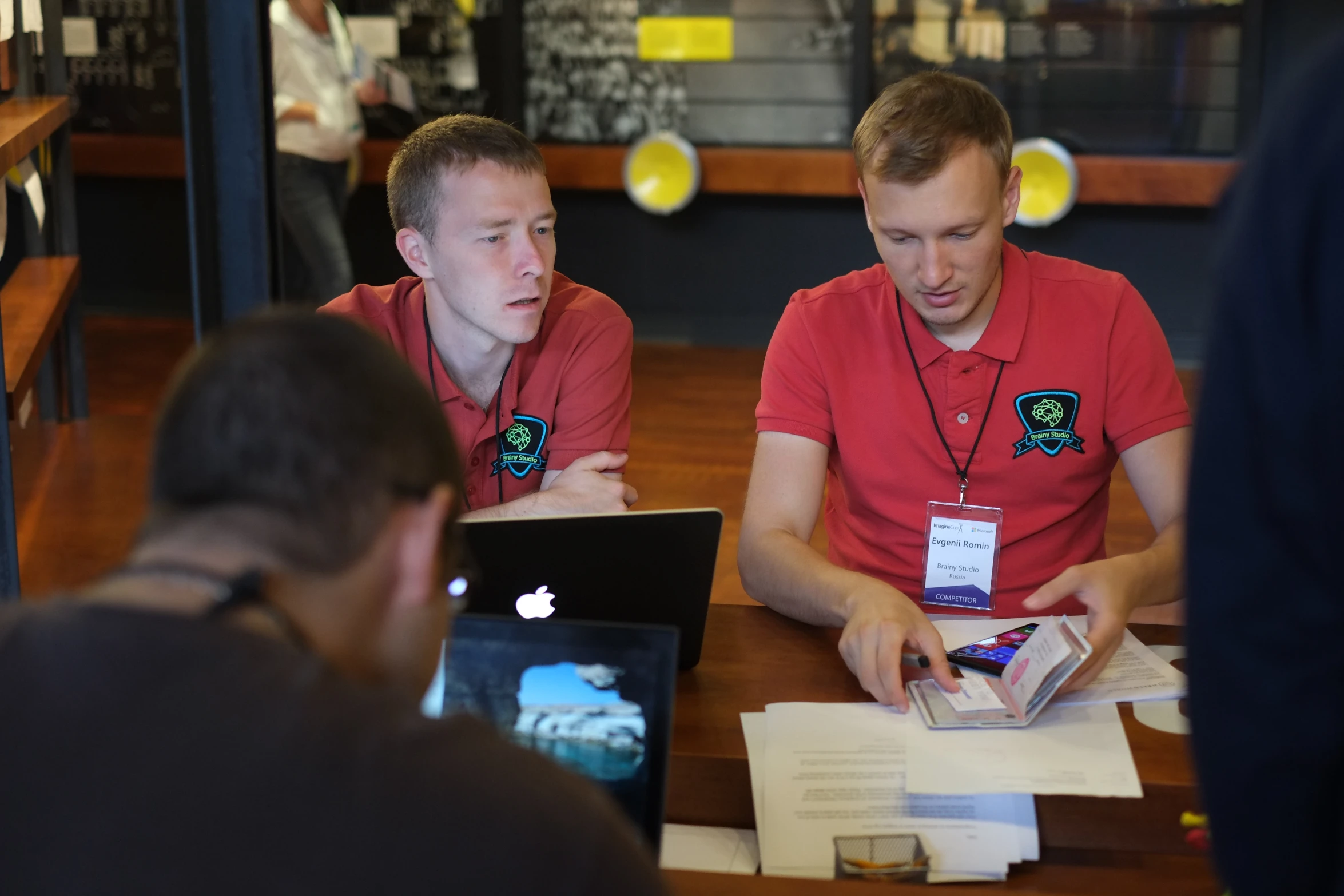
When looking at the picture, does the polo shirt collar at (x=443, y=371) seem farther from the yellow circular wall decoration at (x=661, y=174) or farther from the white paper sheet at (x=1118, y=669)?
the yellow circular wall decoration at (x=661, y=174)

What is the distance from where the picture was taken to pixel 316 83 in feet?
17.2

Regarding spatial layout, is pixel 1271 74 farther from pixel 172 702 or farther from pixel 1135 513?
pixel 172 702

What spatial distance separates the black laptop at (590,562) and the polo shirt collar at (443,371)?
2.14 feet

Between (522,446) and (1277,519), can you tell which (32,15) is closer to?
(522,446)

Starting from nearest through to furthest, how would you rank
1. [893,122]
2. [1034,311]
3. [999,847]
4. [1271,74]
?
[999,847], [893,122], [1034,311], [1271,74]

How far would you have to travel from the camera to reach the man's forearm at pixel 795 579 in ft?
5.13

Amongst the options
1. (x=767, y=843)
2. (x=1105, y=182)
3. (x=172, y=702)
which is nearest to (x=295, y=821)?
(x=172, y=702)

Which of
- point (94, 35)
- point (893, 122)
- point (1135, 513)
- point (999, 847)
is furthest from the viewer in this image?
point (94, 35)

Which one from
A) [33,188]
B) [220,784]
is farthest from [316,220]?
[220,784]

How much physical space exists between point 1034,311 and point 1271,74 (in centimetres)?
483

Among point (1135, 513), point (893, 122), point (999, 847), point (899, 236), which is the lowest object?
point (1135, 513)

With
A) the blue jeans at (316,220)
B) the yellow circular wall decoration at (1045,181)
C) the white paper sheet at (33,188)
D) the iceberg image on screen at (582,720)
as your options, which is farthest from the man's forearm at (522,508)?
the yellow circular wall decoration at (1045,181)

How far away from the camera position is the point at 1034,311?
6.39 ft

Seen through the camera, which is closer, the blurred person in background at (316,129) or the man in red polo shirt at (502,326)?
the man in red polo shirt at (502,326)
